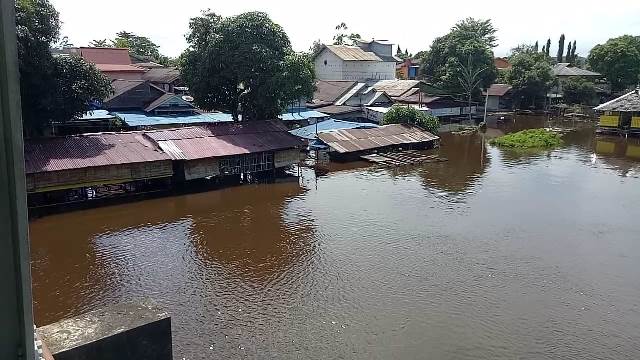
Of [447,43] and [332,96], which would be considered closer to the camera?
[332,96]

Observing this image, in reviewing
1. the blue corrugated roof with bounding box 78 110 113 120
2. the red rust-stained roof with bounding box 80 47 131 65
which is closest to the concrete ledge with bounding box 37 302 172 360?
the blue corrugated roof with bounding box 78 110 113 120

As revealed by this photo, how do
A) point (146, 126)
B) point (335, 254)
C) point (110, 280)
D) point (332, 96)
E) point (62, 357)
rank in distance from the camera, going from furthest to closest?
point (332, 96)
point (146, 126)
point (335, 254)
point (110, 280)
point (62, 357)

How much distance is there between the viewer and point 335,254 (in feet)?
58.0

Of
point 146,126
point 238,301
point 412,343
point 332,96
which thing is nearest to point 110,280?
point 238,301

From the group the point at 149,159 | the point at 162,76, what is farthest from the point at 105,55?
the point at 149,159

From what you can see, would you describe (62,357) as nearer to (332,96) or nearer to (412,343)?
(412,343)

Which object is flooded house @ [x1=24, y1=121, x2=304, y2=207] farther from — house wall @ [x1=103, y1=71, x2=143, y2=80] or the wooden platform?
house wall @ [x1=103, y1=71, x2=143, y2=80]

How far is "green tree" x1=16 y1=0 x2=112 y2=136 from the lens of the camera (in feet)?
70.5

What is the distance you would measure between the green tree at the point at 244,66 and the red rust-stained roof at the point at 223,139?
201 cm

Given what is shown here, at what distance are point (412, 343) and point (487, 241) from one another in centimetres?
802

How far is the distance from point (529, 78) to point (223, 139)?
43.1 metres

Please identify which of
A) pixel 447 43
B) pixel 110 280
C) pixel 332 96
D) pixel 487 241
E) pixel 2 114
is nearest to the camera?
pixel 2 114

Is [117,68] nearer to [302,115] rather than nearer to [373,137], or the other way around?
[302,115]

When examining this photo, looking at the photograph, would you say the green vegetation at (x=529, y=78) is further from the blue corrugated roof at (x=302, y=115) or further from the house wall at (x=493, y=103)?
the blue corrugated roof at (x=302, y=115)
